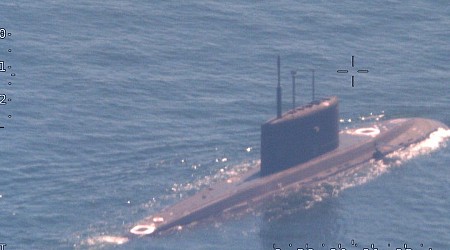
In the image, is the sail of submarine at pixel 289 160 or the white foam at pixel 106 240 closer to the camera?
the white foam at pixel 106 240

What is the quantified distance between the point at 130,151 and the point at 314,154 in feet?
57.6

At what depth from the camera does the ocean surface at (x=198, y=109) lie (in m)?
141

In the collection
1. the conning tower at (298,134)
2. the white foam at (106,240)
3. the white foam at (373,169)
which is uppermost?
the conning tower at (298,134)

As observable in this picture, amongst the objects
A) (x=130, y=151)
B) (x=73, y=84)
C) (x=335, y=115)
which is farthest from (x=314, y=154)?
(x=73, y=84)

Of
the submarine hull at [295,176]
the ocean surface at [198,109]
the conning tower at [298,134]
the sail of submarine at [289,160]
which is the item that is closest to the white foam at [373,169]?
the ocean surface at [198,109]

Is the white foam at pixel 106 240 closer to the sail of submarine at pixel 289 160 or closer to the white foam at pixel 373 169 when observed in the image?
the sail of submarine at pixel 289 160

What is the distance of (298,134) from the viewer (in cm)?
15338

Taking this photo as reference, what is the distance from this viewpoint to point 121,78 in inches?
6841

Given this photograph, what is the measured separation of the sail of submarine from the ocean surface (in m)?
1.69

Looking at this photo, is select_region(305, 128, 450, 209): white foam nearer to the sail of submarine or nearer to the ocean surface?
Result: the ocean surface


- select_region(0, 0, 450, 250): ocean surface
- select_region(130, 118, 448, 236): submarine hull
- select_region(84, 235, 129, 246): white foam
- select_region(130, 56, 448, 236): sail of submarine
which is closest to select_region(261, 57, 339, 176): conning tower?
select_region(130, 56, 448, 236): sail of submarine

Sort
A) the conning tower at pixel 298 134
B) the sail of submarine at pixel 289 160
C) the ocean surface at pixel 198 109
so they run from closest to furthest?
the ocean surface at pixel 198 109, the sail of submarine at pixel 289 160, the conning tower at pixel 298 134

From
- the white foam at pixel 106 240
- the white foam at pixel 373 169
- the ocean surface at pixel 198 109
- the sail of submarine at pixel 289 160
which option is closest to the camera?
the white foam at pixel 106 240

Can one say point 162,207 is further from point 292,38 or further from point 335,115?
point 292,38
